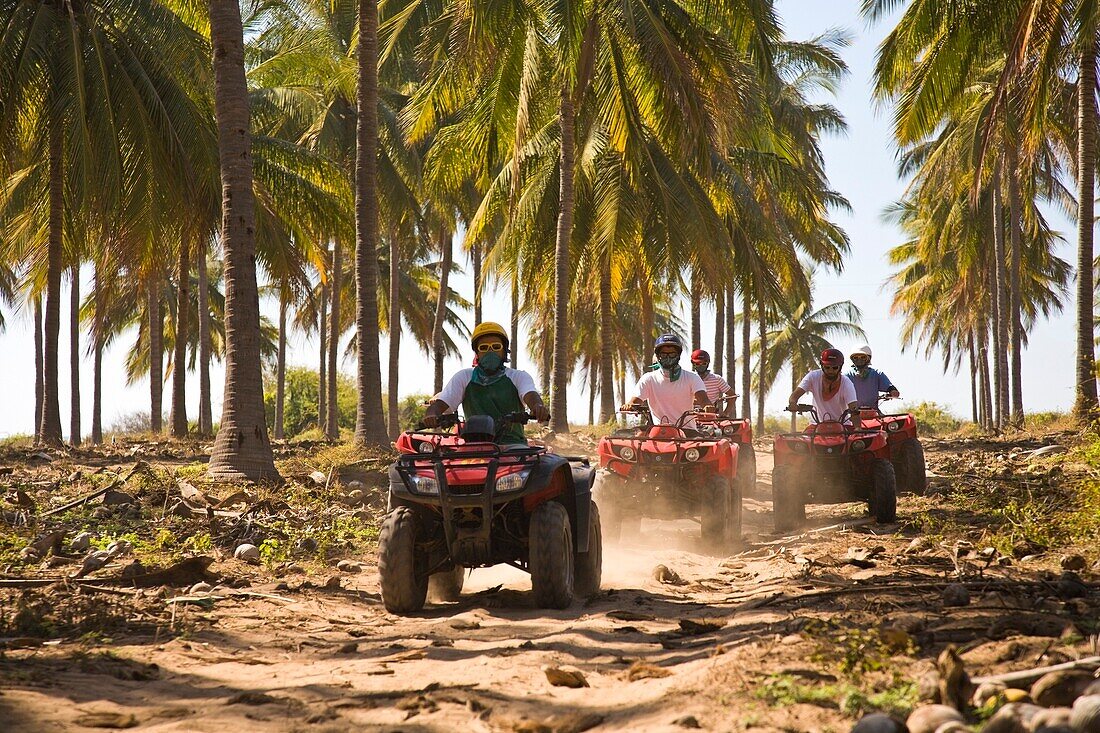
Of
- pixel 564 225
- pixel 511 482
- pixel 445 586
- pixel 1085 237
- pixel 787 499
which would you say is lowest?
pixel 445 586

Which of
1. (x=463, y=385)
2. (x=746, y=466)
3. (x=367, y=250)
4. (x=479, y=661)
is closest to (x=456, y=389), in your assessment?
(x=463, y=385)

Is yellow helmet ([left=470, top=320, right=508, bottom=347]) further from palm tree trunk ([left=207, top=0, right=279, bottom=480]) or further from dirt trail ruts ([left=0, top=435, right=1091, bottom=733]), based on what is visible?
palm tree trunk ([left=207, top=0, right=279, bottom=480])

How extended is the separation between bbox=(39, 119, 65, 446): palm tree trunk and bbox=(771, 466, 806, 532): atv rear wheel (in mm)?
12503

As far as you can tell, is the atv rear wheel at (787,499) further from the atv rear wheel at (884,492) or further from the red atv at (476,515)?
the red atv at (476,515)

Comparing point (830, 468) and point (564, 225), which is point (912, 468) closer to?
point (830, 468)

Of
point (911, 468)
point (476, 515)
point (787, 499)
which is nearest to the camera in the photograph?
point (476, 515)

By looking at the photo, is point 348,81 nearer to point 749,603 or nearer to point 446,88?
point 446,88

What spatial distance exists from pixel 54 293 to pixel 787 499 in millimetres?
13499

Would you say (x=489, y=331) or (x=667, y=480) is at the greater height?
(x=489, y=331)

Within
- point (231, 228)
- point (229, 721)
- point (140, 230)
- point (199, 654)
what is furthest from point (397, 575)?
point (140, 230)

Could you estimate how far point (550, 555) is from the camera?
249 inches

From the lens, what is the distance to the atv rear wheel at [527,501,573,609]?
20.7ft

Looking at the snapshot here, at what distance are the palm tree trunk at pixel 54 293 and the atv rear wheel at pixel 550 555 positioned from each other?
1358 cm

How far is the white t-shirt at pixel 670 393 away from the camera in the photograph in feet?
34.6
